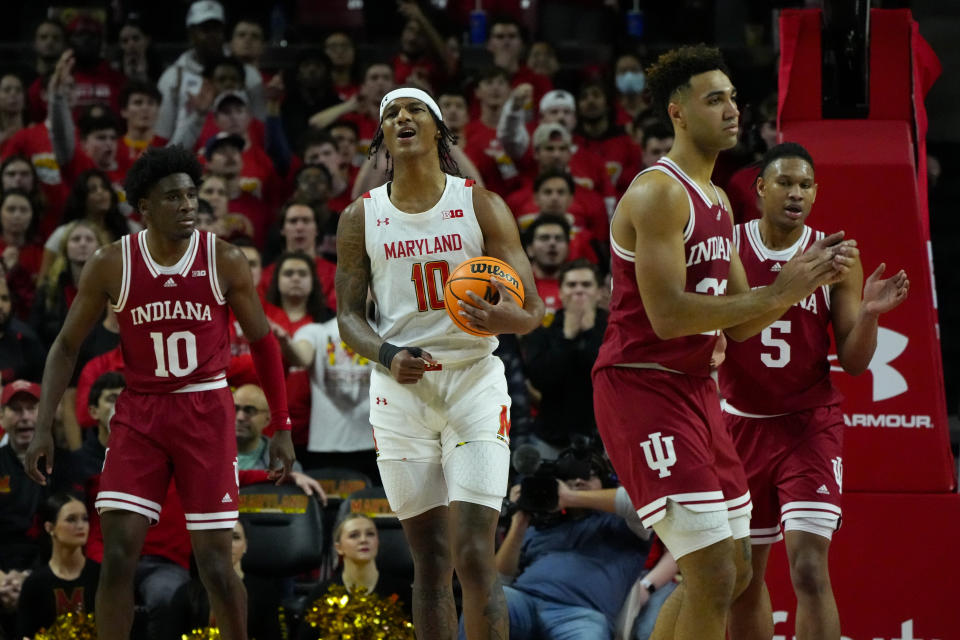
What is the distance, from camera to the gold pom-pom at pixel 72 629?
6.35 metres

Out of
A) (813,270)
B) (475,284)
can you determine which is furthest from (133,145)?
(813,270)

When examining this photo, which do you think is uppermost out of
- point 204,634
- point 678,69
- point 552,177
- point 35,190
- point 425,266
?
point 35,190

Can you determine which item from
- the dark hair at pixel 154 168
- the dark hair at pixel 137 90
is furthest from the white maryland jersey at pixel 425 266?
the dark hair at pixel 137 90

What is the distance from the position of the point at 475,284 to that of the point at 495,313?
0.45 feet

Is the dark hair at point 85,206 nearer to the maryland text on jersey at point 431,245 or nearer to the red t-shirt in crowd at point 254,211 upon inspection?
the red t-shirt in crowd at point 254,211

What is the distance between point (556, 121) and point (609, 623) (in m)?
4.82

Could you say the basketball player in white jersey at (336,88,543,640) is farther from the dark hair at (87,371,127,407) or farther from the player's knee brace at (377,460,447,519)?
the dark hair at (87,371,127,407)

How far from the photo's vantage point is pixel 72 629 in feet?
20.9

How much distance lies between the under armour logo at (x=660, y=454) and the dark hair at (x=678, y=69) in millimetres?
1149

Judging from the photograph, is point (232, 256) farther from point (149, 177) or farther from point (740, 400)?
point (740, 400)

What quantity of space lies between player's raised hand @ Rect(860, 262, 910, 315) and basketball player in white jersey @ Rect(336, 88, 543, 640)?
135 centimetres

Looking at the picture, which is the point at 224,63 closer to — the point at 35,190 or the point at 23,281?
the point at 35,190

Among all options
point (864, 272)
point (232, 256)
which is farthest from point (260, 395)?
point (864, 272)

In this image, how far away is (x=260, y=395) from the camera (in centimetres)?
745
